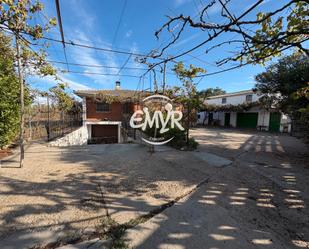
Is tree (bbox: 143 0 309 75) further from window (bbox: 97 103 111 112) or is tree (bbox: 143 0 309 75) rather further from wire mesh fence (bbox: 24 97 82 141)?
window (bbox: 97 103 111 112)

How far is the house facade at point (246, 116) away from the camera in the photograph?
18000 mm

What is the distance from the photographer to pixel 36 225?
2.06m

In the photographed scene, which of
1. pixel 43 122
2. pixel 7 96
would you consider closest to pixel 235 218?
pixel 7 96

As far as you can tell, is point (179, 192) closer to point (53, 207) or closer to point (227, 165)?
point (53, 207)

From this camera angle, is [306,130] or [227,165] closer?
[227,165]

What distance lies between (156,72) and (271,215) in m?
6.13

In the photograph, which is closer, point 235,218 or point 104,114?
point 235,218

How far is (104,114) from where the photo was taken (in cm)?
1478

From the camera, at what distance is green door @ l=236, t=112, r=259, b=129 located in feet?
66.9

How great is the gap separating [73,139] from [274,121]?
2062 cm

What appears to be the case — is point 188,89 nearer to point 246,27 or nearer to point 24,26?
point 246,27

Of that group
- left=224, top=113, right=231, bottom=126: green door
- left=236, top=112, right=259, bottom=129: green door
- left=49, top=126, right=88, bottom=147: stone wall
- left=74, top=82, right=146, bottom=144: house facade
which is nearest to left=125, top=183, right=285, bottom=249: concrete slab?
left=49, top=126, right=88, bottom=147: stone wall

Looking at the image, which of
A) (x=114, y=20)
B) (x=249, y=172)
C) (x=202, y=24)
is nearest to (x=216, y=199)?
(x=249, y=172)

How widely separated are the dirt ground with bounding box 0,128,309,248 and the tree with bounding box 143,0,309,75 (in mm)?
2480
